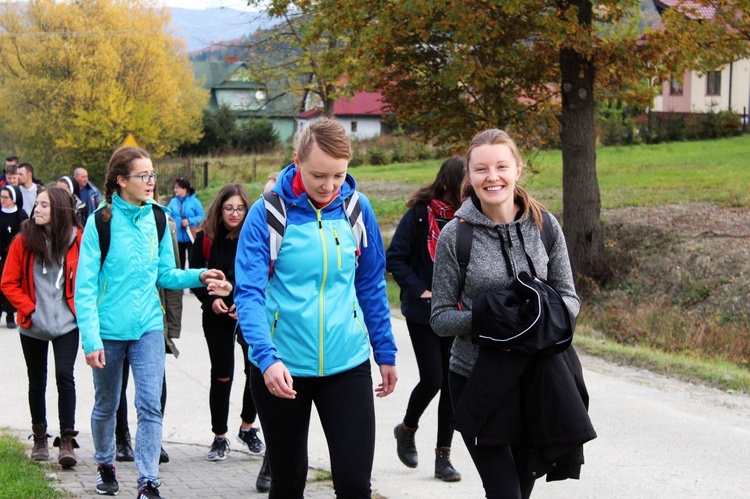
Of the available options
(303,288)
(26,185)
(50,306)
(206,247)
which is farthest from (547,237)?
(26,185)

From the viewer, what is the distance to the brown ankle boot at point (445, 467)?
5945mm

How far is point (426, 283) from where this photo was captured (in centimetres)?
600

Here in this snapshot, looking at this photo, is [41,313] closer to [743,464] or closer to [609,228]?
[743,464]

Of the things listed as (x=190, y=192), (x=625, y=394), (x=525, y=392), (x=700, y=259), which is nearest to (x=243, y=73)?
(x=190, y=192)

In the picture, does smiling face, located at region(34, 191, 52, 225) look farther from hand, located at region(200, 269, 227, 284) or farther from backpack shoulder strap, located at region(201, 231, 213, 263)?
hand, located at region(200, 269, 227, 284)

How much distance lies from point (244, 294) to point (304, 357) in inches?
13.8

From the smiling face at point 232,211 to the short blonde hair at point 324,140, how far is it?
2.47 metres

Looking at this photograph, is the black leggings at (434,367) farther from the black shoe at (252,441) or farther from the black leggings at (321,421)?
the black leggings at (321,421)

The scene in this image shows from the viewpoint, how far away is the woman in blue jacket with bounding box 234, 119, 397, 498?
380 cm

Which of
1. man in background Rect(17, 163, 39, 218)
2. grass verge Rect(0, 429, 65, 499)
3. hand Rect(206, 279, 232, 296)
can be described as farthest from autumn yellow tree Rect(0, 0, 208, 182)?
hand Rect(206, 279, 232, 296)

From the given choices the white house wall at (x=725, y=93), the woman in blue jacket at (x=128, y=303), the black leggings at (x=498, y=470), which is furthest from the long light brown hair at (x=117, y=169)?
the white house wall at (x=725, y=93)

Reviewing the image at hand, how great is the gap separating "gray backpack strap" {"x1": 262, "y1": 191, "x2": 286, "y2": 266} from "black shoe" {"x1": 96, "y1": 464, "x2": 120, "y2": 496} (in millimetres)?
2315

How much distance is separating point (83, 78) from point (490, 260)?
1729 inches

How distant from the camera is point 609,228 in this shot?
58.2ft
